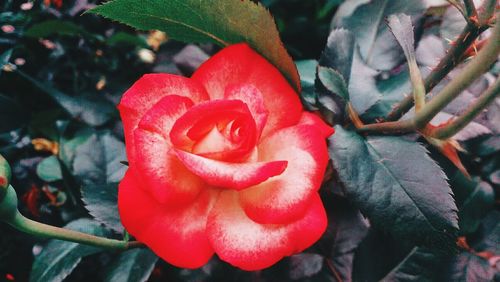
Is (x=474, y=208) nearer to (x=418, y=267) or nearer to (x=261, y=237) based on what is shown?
(x=418, y=267)

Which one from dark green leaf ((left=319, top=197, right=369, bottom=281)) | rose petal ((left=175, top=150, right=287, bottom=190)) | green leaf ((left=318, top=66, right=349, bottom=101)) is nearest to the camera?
rose petal ((left=175, top=150, right=287, bottom=190))

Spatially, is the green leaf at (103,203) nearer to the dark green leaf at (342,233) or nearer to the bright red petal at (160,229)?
the bright red petal at (160,229)

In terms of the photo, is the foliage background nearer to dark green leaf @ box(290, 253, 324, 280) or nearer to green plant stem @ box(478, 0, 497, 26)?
dark green leaf @ box(290, 253, 324, 280)

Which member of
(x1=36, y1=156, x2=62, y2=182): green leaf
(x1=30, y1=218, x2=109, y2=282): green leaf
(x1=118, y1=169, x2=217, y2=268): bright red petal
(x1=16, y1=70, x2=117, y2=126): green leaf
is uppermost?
(x1=118, y1=169, x2=217, y2=268): bright red petal

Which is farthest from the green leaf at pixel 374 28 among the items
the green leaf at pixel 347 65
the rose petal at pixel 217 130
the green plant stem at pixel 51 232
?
the green plant stem at pixel 51 232

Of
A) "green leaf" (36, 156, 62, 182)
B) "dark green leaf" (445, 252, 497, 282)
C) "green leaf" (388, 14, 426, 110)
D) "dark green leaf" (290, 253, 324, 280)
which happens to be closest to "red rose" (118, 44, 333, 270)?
"green leaf" (388, 14, 426, 110)

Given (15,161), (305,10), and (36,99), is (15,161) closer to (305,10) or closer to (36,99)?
(36,99)
